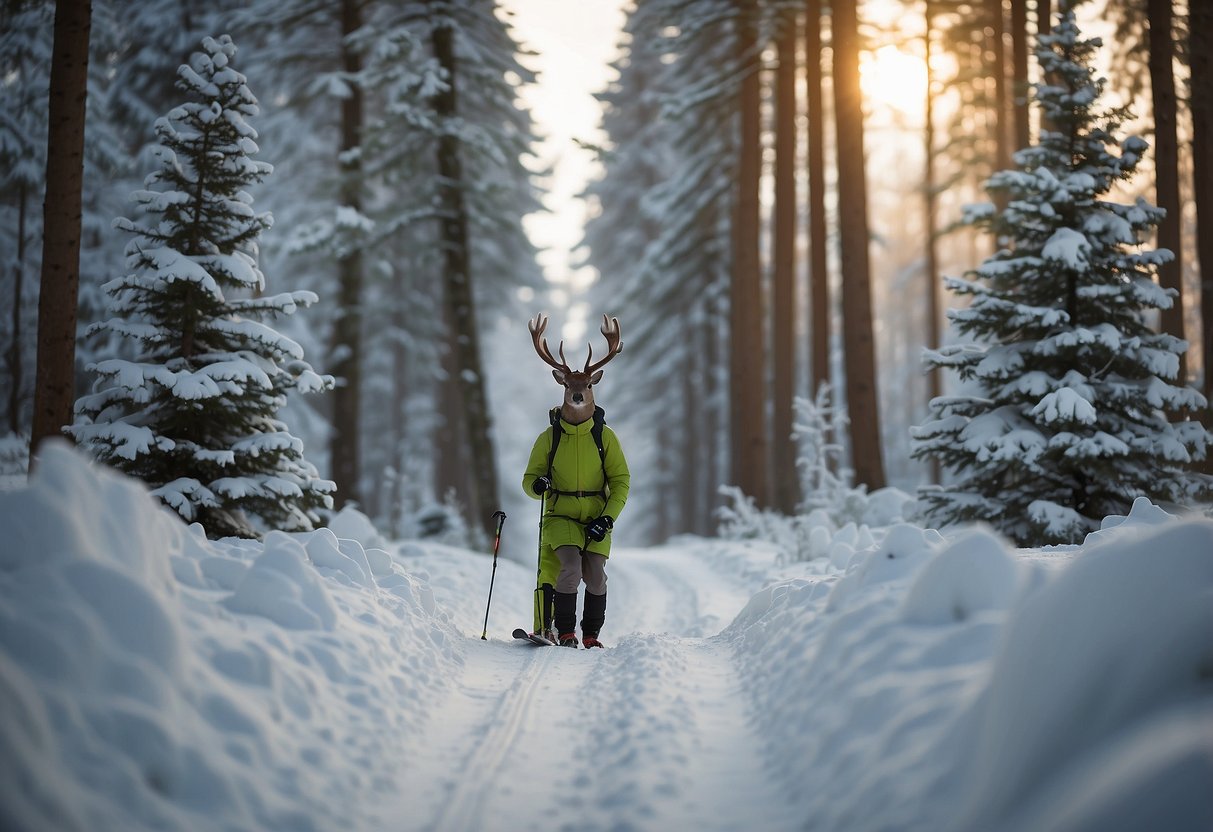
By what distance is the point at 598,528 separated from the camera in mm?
7082

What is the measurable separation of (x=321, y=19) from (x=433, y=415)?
15.1 meters

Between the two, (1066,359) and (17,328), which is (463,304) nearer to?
(1066,359)

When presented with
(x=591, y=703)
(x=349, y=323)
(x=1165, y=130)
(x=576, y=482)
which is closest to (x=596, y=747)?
(x=591, y=703)

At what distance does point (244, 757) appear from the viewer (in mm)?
3299

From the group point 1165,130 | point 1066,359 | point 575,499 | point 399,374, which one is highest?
point 1165,130

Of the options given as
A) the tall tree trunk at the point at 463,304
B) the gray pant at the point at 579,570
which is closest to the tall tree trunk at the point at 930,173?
the tall tree trunk at the point at 463,304

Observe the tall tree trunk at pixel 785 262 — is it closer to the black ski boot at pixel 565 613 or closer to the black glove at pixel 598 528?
the black glove at pixel 598 528

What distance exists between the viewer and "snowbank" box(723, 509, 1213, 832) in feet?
7.72

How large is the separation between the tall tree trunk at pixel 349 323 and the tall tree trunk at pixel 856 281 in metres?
8.33

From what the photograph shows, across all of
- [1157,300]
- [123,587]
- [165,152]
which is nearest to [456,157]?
[165,152]

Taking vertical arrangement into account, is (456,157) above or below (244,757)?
above

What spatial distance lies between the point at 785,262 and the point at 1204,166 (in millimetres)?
7515

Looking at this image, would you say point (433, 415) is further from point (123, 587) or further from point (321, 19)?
point (123, 587)

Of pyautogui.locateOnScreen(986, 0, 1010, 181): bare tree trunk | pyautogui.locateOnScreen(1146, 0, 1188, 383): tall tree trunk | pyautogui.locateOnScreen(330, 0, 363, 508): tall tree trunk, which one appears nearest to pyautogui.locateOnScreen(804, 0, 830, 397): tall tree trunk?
pyautogui.locateOnScreen(986, 0, 1010, 181): bare tree trunk
